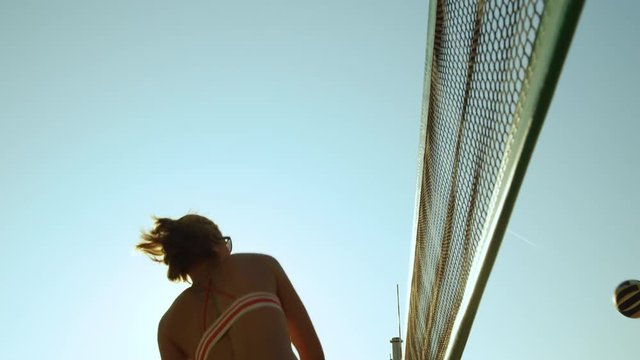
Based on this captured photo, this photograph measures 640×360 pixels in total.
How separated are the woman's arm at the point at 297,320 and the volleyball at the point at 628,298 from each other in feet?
26.8

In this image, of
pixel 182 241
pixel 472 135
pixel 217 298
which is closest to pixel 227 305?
pixel 217 298

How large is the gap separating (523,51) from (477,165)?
2.76 feet

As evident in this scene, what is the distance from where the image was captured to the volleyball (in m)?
8.73

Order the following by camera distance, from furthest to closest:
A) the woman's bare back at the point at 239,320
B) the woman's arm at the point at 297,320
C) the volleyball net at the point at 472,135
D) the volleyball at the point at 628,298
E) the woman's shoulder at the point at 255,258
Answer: the volleyball at the point at 628,298 < the woman's shoulder at the point at 255,258 < the woman's arm at the point at 297,320 < the woman's bare back at the point at 239,320 < the volleyball net at the point at 472,135

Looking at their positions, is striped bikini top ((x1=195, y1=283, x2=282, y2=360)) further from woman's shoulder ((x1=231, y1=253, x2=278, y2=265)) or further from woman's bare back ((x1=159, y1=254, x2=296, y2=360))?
woman's shoulder ((x1=231, y1=253, x2=278, y2=265))

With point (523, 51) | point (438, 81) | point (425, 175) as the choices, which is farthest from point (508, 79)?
point (425, 175)

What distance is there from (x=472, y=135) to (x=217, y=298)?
1380mm

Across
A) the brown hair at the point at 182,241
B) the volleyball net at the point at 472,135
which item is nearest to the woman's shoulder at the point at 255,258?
the brown hair at the point at 182,241

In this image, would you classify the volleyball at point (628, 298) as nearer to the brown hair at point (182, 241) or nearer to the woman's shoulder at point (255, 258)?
the woman's shoulder at point (255, 258)

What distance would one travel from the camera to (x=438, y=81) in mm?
3059

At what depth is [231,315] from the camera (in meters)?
2.28

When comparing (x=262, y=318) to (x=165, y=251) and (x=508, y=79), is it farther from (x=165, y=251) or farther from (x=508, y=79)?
(x=508, y=79)

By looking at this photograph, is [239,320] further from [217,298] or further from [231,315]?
[217,298]

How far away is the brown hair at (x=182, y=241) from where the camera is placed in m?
2.49
